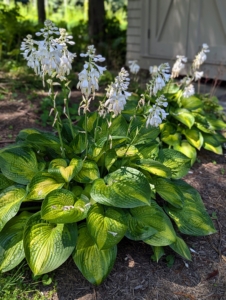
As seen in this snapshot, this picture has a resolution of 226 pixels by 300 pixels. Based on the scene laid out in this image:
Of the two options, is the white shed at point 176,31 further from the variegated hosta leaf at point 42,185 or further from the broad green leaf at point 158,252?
the variegated hosta leaf at point 42,185

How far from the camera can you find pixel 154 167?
2.59m

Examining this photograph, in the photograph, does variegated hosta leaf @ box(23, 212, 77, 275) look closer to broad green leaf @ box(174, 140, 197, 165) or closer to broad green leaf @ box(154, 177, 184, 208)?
broad green leaf @ box(154, 177, 184, 208)

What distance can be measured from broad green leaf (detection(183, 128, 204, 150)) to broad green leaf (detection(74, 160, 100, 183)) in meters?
1.62

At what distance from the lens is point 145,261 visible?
248 cm

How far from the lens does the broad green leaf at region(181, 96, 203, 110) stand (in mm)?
4188

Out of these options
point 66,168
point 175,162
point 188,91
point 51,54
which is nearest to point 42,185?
point 66,168

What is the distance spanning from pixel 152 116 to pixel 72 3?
18128 millimetres

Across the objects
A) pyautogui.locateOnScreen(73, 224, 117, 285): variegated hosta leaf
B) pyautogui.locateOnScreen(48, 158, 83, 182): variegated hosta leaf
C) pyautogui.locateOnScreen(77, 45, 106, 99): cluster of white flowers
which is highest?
pyautogui.locateOnScreen(77, 45, 106, 99): cluster of white flowers

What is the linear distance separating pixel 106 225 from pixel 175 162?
96cm

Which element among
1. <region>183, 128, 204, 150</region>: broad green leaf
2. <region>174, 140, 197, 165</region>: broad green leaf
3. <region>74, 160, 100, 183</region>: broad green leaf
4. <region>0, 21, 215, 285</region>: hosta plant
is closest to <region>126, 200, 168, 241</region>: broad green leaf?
<region>0, 21, 215, 285</region>: hosta plant

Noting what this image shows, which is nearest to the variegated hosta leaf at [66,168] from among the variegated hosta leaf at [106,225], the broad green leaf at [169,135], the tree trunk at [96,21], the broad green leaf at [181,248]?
the variegated hosta leaf at [106,225]

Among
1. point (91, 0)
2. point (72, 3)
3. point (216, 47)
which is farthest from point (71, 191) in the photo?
point (72, 3)

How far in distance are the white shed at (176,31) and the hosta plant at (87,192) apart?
3.77 m

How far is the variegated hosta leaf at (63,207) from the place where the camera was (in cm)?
216
